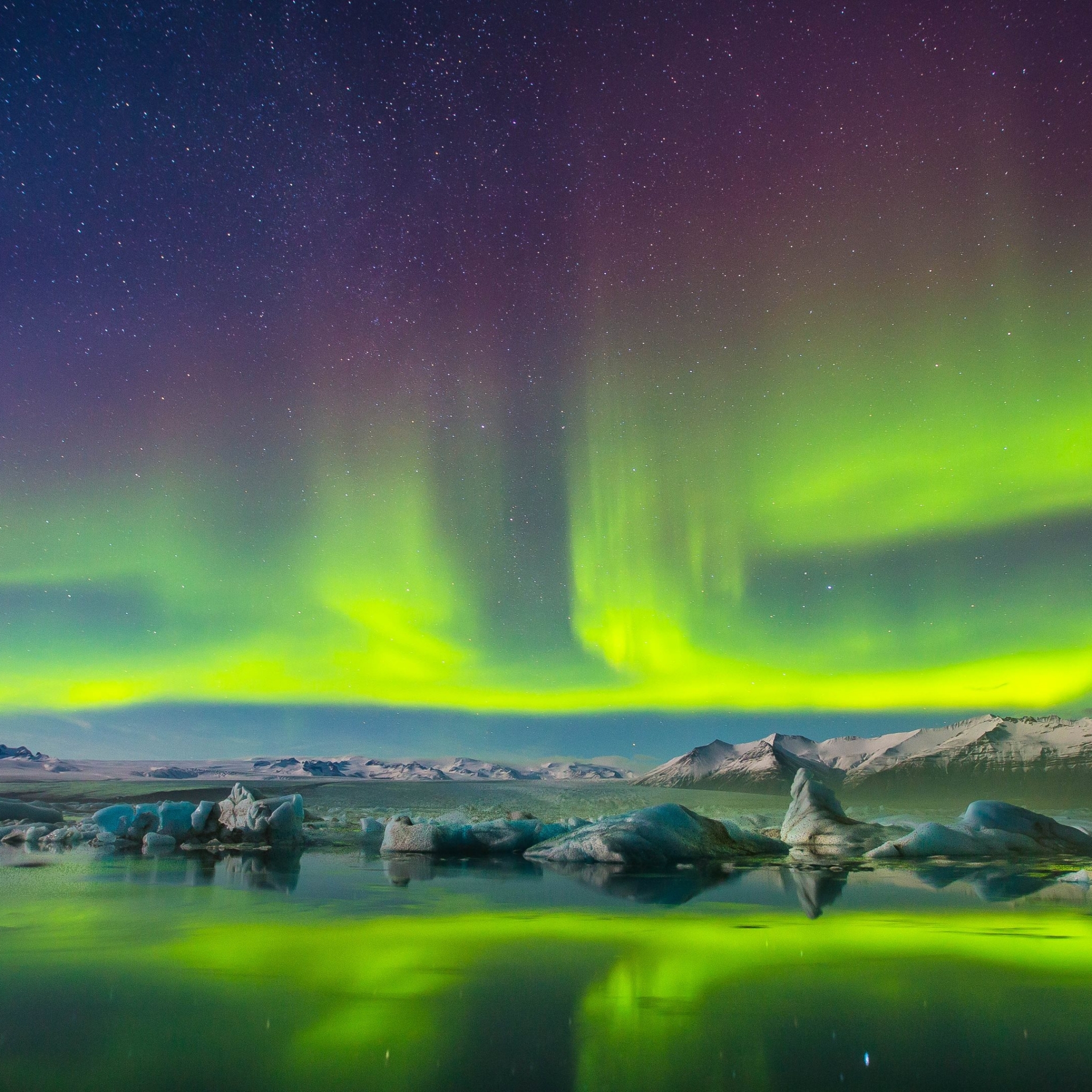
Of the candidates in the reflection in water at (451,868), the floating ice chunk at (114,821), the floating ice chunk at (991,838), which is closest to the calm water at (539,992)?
the reflection in water at (451,868)

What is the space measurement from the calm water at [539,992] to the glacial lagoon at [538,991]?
33 mm

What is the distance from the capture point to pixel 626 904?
1245 centimetres

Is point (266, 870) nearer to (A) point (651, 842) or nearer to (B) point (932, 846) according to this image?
(A) point (651, 842)

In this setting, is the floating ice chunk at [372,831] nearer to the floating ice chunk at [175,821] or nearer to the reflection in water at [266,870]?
the reflection in water at [266,870]

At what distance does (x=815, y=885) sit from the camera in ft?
50.3

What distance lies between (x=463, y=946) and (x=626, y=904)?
14.5 ft

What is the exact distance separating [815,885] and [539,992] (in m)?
10.5

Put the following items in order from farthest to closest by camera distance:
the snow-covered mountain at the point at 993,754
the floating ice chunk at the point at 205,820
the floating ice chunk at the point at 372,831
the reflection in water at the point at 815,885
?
the snow-covered mountain at the point at 993,754
the floating ice chunk at the point at 372,831
the floating ice chunk at the point at 205,820
the reflection in water at the point at 815,885

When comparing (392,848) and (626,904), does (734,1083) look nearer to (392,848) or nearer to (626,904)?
(626,904)

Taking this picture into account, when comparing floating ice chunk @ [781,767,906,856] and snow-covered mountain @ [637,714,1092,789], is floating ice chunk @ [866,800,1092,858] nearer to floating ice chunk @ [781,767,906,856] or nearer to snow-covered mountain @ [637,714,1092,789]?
floating ice chunk @ [781,767,906,856]

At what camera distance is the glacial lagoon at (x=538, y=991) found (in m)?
5.09

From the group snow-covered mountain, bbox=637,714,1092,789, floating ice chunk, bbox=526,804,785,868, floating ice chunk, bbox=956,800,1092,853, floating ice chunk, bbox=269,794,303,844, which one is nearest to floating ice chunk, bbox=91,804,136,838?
floating ice chunk, bbox=269,794,303,844

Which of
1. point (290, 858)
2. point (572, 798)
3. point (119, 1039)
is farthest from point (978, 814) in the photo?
point (572, 798)

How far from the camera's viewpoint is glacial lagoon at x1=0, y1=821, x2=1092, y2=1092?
16.7 ft
